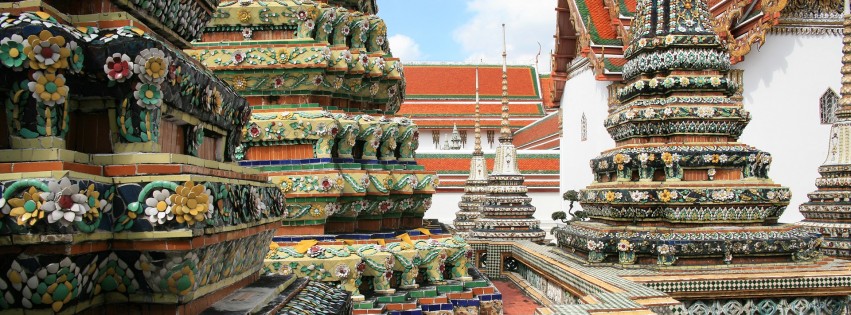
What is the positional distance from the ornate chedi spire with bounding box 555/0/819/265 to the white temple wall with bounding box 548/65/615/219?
1385 cm

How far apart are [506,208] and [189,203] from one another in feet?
44.3

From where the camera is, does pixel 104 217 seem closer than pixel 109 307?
Yes

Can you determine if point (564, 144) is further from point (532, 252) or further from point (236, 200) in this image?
point (236, 200)

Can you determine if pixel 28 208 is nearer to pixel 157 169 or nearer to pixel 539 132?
pixel 157 169

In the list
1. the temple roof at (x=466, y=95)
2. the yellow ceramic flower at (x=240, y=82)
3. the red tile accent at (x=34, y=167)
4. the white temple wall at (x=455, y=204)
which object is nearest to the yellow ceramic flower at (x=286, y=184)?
the yellow ceramic flower at (x=240, y=82)

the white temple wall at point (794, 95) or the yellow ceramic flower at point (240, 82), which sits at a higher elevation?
the white temple wall at point (794, 95)

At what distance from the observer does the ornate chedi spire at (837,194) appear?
10922mm

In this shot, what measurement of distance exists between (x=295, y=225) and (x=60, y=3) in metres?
3.61

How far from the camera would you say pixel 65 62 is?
258 cm

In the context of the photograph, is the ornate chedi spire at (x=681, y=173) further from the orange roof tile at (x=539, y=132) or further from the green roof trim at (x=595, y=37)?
the orange roof tile at (x=539, y=132)

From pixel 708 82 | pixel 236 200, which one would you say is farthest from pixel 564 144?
pixel 236 200

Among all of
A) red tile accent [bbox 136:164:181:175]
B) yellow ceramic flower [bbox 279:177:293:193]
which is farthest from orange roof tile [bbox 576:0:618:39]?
red tile accent [bbox 136:164:181:175]

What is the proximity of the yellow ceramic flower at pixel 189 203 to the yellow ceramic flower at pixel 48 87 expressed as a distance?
22.3 inches

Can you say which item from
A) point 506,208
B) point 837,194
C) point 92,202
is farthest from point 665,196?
point 506,208
